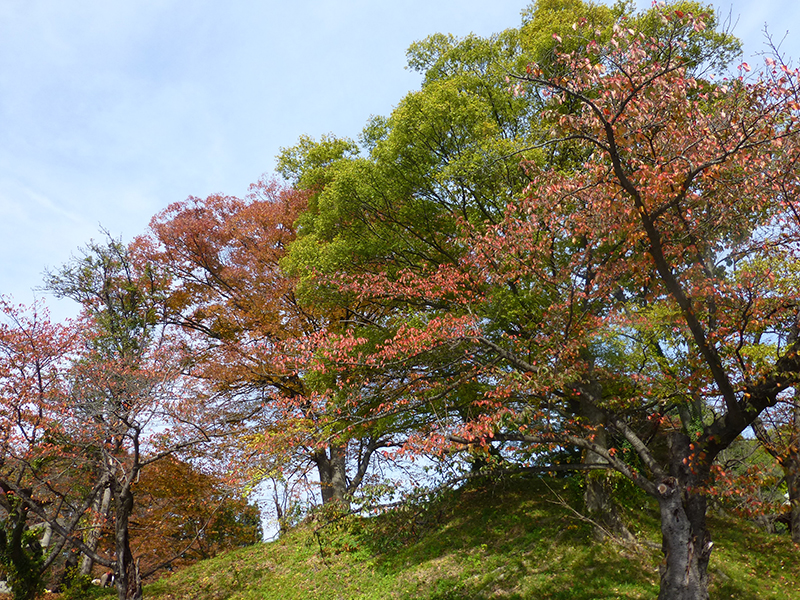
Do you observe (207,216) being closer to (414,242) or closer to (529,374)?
(414,242)

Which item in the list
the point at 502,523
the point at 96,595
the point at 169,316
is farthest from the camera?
the point at 169,316

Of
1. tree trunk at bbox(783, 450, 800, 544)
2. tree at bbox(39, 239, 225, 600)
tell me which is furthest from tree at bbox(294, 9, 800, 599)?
tree at bbox(39, 239, 225, 600)

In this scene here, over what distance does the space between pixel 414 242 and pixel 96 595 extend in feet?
41.9

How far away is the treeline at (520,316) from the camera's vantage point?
6430mm

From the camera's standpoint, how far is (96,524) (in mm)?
13469

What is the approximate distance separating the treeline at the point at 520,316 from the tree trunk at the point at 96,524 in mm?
93

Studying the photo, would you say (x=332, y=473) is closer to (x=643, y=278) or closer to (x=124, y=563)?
(x=124, y=563)

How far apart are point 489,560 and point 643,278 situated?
23.1 ft

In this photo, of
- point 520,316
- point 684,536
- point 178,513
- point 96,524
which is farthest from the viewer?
point 178,513

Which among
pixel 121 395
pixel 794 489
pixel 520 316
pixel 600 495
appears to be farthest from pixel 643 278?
pixel 121 395

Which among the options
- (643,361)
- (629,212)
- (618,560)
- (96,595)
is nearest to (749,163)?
(629,212)

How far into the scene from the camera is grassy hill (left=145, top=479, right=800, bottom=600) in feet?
30.6

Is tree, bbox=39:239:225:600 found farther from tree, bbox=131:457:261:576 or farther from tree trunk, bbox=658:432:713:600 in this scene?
tree trunk, bbox=658:432:713:600

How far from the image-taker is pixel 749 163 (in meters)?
6.50
